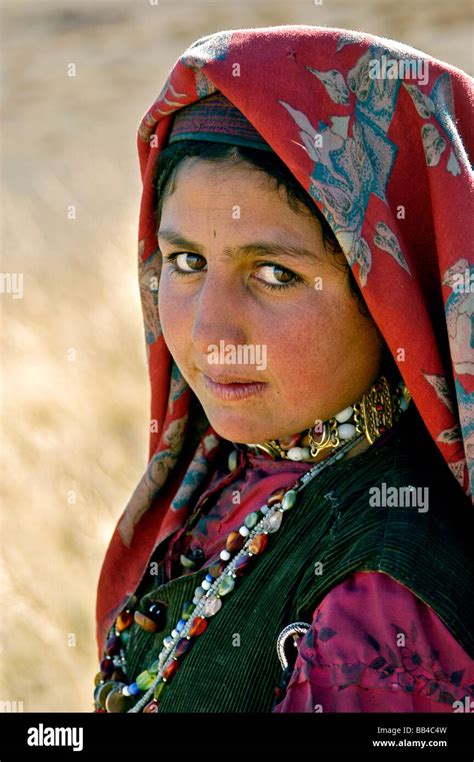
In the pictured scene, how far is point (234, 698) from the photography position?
199 cm

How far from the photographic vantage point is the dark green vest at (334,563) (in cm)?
183

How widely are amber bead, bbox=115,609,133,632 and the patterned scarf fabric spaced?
936 millimetres

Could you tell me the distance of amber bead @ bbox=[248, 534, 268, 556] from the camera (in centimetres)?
217

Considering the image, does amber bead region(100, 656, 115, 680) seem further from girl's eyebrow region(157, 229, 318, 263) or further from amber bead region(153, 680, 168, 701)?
girl's eyebrow region(157, 229, 318, 263)

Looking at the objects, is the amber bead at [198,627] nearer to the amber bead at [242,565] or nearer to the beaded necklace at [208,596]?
the beaded necklace at [208,596]

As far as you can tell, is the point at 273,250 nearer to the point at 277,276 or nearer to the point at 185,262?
the point at 277,276

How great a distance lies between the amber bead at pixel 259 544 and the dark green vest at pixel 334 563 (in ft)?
0.04

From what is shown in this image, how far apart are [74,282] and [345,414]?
5136 millimetres

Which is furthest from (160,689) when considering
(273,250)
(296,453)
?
(273,250)

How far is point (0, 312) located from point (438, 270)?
5.11 metres

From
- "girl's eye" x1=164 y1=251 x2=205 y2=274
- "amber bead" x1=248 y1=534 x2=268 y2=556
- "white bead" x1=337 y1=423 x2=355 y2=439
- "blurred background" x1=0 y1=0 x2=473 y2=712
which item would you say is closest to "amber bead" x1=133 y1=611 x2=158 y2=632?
"amber bead" x1=248 y1=534 x2=268 y2=556

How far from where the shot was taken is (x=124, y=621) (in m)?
2.53

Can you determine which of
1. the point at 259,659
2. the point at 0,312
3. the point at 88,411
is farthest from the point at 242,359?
the point at 0,312
